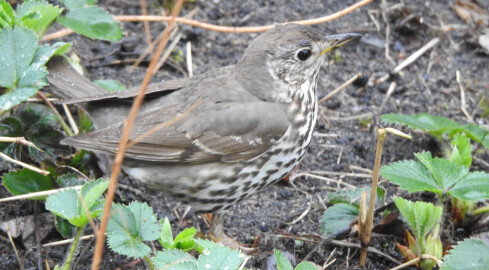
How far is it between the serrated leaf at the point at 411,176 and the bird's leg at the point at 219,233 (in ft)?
3.08

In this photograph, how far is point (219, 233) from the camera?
370cm

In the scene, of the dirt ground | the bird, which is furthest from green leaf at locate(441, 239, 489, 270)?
the bird

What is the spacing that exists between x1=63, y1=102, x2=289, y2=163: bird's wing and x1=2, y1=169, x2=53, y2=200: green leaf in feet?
1.12

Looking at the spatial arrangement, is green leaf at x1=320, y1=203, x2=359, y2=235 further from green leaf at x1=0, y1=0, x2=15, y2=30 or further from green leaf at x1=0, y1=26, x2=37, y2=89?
green leaf at x1=0, y1=0, x2=15, y2=30

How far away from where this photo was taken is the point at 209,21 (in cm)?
524

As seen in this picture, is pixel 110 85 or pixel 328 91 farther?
pixel 328 91

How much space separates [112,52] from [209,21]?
2.61ft

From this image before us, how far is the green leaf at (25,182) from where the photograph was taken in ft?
11.0

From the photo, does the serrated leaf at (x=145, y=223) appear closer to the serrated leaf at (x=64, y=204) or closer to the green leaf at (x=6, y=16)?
the serrated leaf at (x=64, y=204)

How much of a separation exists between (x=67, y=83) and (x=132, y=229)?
1340 mm

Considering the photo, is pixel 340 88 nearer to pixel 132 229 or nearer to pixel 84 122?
pixel 84 122

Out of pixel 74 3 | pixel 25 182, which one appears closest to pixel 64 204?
pixel 25 182

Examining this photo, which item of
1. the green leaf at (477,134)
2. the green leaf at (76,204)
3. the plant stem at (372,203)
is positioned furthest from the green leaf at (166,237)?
the green leaf at (477,134)

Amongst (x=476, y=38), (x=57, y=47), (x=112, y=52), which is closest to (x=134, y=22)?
(x=112, y=52)
